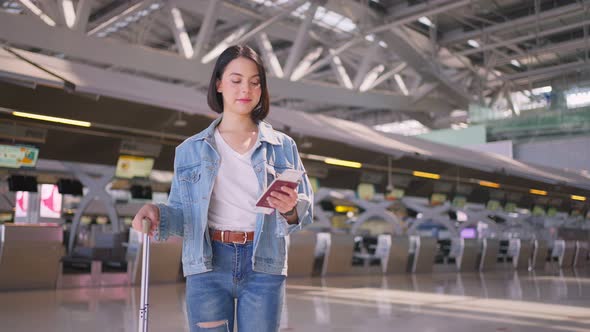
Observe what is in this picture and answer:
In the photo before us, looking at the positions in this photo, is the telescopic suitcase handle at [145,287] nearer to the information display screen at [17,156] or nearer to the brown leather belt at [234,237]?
the brown leather belt at [234,237]

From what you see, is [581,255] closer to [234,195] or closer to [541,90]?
[541,90]

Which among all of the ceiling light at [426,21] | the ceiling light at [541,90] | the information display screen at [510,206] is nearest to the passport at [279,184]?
the ceiling light at [426,21]

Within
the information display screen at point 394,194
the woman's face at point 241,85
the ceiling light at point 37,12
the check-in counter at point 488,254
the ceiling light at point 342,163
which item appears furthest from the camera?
the check-in counter at point 488,254

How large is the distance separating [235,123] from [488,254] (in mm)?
17832

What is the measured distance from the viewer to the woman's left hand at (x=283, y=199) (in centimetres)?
184

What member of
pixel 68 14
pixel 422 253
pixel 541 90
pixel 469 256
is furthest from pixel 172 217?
pixel 541 90

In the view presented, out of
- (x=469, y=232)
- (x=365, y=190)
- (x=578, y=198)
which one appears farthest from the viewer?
(x=469, y=232)

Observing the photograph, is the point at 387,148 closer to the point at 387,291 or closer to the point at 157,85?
the point at 387,291

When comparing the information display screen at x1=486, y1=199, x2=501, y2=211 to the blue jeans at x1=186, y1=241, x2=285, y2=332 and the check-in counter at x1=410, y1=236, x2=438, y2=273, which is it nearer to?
the check-in counter at x1=410, y1=236, x2=438, y2=273

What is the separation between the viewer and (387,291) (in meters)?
10.4

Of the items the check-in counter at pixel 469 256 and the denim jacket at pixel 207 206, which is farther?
the check-in counter at pixel 469 256

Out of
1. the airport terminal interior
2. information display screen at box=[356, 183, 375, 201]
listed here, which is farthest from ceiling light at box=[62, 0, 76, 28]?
Answer: information display screen at box=[356, 183, 375, 201]

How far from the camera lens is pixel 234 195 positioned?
2039 mm

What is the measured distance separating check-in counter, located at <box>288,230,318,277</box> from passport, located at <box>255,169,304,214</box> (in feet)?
36.8
